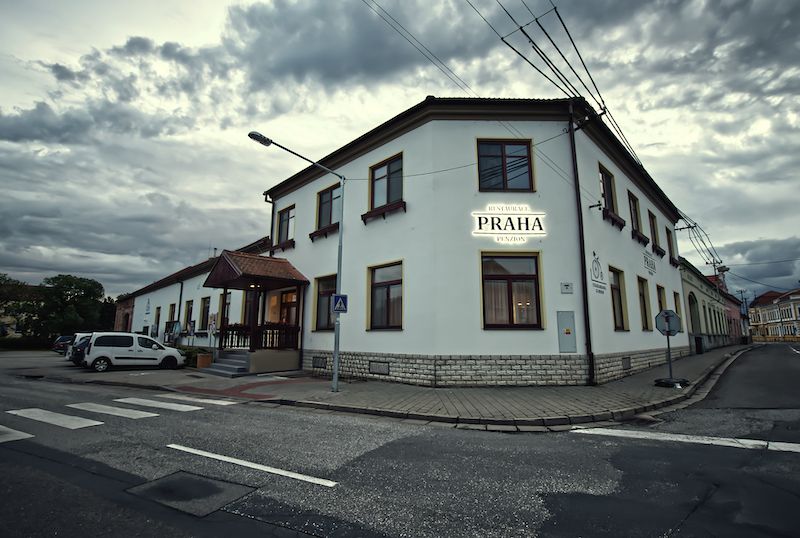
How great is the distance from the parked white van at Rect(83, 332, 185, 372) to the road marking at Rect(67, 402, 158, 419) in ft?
33.7

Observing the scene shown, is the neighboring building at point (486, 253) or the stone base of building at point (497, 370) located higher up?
the neighboring building at point (486, 253)

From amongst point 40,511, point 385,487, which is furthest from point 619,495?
point 40,511

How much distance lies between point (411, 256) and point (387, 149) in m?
4.17

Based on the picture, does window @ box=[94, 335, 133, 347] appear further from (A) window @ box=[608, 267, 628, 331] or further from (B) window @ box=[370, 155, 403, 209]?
(A) window @ box=[608, 267, 628, 331]

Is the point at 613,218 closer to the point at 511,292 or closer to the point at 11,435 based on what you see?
the point at 511,292

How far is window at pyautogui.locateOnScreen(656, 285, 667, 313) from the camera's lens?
17728mm

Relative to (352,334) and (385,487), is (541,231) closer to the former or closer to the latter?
(352,334)

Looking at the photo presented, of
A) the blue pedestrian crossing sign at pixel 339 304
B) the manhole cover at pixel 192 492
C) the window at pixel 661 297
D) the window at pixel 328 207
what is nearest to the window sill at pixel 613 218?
the window at pixel 661 297

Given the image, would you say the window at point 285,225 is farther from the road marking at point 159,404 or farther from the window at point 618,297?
the window at point 618,297

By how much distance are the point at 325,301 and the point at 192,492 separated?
11.6 meters

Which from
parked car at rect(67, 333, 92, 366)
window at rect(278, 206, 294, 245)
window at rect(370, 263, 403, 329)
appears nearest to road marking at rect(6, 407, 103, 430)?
window at rect(370, 263, 403, 329)

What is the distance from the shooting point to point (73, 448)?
5340mm

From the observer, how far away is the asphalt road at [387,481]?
3.18 m

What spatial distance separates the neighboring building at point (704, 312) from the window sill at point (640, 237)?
8.06 meters
